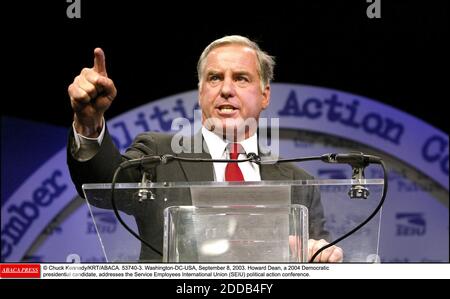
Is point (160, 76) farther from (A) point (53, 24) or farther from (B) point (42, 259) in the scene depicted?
(B) point (42, 259)

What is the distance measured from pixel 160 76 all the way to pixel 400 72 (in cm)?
101

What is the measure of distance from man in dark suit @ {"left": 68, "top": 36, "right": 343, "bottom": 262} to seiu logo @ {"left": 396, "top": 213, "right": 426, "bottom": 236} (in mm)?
1000

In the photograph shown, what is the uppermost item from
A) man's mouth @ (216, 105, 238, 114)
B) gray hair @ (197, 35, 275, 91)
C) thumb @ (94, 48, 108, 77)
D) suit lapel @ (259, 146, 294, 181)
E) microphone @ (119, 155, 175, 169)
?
gray hair @ (197, 35, 275, 91)

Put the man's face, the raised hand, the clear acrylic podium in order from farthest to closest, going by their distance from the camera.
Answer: the man's face < the raised hand < the clear acrylic podium

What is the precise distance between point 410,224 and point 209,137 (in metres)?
1.33

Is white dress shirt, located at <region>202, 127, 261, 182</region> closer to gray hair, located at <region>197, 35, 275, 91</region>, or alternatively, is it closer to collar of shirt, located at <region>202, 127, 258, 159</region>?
collar of shirt, located at <region>202, 127, 258, 159</region>

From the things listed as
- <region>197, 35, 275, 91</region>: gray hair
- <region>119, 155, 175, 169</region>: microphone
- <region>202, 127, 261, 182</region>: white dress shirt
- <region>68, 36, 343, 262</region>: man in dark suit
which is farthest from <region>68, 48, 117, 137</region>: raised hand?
<region>197, 35, 275, 91</region>: gray hair

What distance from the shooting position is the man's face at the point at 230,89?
202 centimetres

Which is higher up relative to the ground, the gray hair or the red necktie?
the gray hair

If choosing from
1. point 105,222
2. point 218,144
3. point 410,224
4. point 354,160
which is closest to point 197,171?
point 218,144

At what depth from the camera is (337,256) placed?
4.16 ft

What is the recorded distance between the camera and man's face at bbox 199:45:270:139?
79.4 inches
